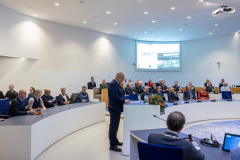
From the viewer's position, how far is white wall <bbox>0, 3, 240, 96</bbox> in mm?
8500

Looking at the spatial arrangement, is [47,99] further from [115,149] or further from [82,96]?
[115,149]

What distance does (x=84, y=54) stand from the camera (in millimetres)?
11148

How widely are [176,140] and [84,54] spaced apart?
33.4 ft

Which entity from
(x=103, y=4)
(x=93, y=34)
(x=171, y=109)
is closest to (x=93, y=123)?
(x=171, y=109)

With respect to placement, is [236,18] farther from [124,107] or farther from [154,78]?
[124,107]

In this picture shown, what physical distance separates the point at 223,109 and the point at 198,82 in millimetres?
7266

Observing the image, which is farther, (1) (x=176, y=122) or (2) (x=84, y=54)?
(2) (x=84, y=54)

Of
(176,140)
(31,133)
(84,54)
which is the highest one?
(84,54)

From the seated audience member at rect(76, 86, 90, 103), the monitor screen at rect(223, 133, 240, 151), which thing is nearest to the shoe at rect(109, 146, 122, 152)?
the monitor screen at rect(223, 133, 240, 151)

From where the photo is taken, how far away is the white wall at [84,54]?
850cm

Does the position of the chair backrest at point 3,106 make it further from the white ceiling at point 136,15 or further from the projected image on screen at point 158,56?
the projected image on screen at point 158,56

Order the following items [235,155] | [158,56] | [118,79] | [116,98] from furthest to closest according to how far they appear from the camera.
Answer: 1. [158,56]
2. [118,79]
3. [116,98]
4. [235,155]

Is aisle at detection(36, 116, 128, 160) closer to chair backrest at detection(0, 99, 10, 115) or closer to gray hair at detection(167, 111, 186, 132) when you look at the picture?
chair backrest at detection(0, 99, 10, 115)

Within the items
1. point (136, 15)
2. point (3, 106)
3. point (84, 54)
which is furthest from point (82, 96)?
point (84, 54)
